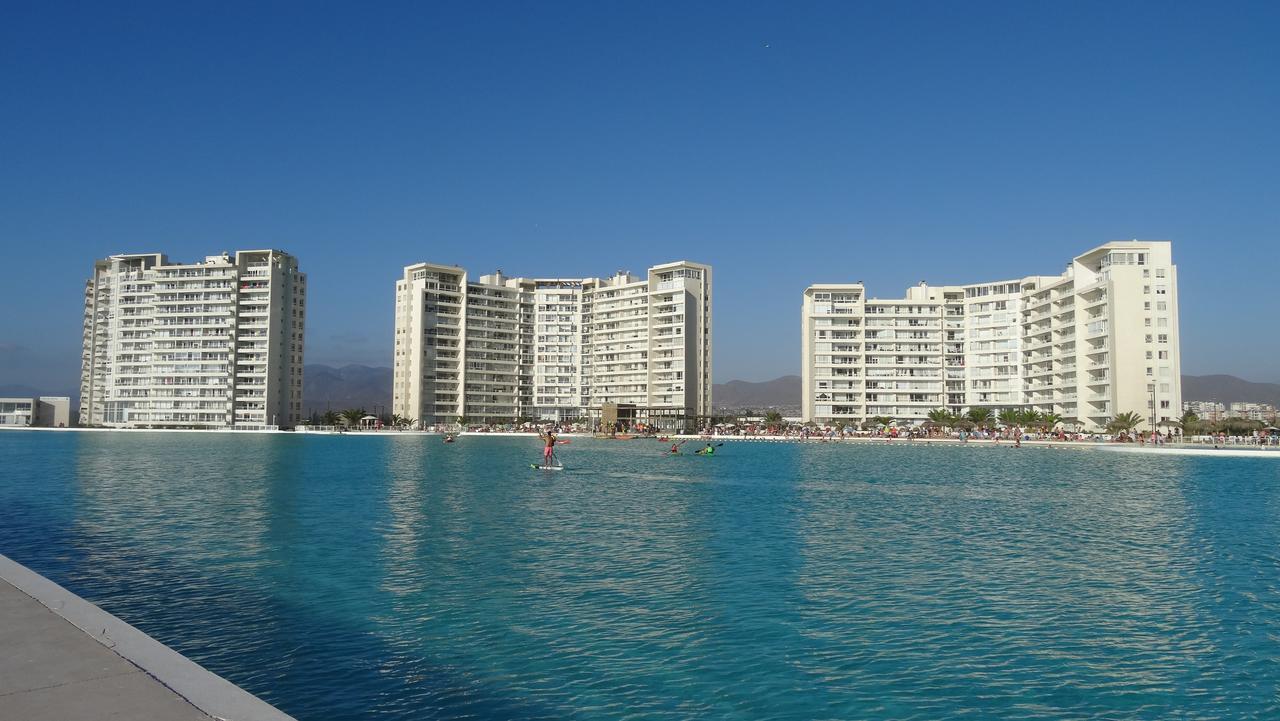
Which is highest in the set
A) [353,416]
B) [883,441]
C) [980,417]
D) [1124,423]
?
[980,417]

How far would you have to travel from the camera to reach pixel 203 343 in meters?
160

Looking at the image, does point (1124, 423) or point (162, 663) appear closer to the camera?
point (162, 663)

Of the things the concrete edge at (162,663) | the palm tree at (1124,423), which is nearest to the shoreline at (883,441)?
the palm tree at (1124,423)

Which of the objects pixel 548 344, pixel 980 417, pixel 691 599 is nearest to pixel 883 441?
pixel 980 417

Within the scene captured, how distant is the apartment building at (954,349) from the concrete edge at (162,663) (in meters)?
124

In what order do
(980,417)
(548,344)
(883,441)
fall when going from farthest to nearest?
(548,344) < (980,417) < (883,441)

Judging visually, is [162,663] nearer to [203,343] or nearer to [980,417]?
[980,417]

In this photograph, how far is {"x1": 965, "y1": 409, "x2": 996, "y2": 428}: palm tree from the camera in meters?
128

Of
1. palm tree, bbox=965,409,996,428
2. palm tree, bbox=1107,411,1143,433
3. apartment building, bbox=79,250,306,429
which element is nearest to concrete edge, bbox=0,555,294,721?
palm tree, bbox=1107,411,1143,433

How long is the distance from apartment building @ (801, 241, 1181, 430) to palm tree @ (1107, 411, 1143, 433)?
12787 mm

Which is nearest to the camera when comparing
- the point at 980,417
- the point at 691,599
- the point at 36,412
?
the point at 691,599

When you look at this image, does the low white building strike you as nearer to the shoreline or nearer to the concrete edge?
the shoreline

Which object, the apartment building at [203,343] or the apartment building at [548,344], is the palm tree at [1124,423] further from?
the apartment building at [203,343]

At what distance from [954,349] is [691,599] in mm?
145073
